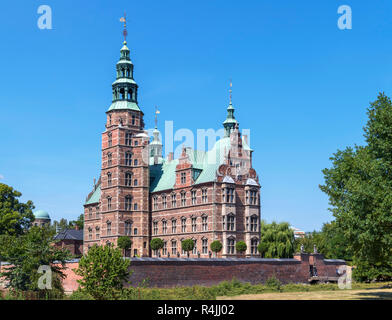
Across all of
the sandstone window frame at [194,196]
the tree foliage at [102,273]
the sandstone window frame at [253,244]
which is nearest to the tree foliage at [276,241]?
the sandstone window frame at [253,244]

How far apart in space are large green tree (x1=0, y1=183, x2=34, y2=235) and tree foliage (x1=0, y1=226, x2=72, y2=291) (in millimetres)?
32201

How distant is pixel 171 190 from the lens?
68.9m

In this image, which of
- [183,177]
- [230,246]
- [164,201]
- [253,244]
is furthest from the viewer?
[164,201]

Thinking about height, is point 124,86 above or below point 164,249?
above

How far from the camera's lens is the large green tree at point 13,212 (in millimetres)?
69625

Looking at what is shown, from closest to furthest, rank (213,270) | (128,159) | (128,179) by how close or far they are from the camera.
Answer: (213,270), (128,179), (128,159)

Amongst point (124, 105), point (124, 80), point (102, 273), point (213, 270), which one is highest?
point (124, 80)

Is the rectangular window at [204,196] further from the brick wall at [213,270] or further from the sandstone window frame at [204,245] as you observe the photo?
the brick wall at [213,270]

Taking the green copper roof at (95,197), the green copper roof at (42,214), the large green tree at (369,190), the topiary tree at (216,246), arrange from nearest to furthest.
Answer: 1. the large green tree at (369,190)
2. the topiary tree at (216,246)
3. the green copper roof at (95,197)
4. the green copper roof at (42,214)

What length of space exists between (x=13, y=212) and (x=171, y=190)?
22.7 meters

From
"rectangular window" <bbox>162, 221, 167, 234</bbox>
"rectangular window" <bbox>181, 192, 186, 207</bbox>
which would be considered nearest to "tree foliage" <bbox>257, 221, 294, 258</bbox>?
"rectangular window" <bbox>181, 192, 186, 207</bbox>

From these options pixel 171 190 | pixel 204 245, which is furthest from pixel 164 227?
pixel 204 245

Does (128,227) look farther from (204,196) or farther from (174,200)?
(204,196)
